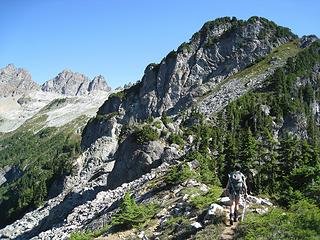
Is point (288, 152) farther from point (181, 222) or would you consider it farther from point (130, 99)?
point (130, 99)

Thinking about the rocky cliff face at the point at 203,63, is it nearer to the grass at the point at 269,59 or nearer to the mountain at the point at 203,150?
the mountain at the point at 203,150

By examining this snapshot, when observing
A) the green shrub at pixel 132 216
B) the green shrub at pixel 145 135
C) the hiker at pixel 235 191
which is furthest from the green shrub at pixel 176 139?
the hiker at pixel 235 191

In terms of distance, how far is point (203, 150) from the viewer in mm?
56312

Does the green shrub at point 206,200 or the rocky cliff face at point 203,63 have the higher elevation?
the rocky cliff face at point 203,63

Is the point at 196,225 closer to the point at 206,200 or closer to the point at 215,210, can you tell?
the point at 215,210

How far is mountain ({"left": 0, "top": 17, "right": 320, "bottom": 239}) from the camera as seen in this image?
25419 mm

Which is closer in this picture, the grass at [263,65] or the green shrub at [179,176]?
the green shrub at [179,176]

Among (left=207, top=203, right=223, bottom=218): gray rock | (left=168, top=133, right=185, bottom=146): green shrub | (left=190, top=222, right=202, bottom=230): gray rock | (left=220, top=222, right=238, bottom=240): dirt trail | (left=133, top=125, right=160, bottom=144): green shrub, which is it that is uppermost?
(left=133, top=125, right=160, bottom=144): green shrub

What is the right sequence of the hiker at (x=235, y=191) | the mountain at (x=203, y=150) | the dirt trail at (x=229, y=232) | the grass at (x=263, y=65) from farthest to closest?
the grass at (x=263, y=65), the mountain at (x=203, y=150), the hiker at (x=235, y=191), the dirt trail at (x=229, y=232)

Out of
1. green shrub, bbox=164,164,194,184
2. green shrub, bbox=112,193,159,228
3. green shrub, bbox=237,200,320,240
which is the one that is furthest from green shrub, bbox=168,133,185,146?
green shrub, bbox=237,200,320,240

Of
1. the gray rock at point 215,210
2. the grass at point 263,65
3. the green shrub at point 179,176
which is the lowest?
the gray rock at point 215,210

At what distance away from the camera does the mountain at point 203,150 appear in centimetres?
2542

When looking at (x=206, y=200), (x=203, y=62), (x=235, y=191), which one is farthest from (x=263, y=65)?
(x=235, y=191)

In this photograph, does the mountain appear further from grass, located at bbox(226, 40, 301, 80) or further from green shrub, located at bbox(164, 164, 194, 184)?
grass, located at bbox(226, 40, 301, 80)
